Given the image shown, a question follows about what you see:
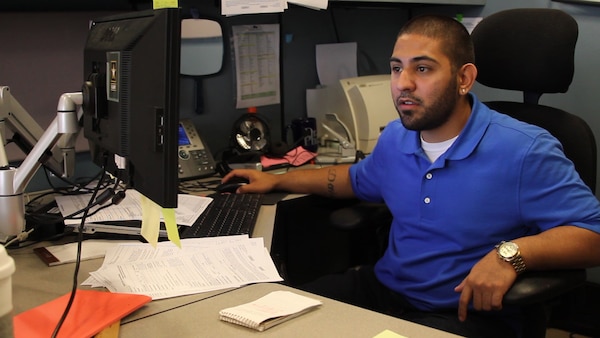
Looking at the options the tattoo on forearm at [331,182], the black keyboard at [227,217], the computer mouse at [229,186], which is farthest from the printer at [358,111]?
the black keyboard at [227,217]

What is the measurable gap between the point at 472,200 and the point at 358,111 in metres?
0.89

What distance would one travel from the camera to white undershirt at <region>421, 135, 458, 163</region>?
5.30 ft

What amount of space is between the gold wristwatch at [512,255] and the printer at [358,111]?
1.00 metres

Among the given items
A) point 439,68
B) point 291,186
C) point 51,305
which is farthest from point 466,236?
point 51,305

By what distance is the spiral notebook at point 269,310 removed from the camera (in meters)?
1.06

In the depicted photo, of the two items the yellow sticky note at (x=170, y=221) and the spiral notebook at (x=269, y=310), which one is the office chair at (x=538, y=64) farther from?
the yellow sticky note at (x=170, y=221)

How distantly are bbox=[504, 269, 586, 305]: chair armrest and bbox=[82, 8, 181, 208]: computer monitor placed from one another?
A: 0.76 m

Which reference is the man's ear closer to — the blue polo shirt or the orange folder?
the blue polo shirt

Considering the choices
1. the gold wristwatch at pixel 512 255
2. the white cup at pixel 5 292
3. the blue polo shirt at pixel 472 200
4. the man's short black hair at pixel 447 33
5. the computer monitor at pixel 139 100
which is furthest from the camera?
→ the man's short black hair at pixel 447 33

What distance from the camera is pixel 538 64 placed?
5.47 ft

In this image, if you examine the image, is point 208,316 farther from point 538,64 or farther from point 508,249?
point 538,64

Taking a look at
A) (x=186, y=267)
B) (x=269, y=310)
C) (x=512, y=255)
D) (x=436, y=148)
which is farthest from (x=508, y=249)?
(x=186, y=267)

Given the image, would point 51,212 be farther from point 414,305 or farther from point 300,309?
point 414,305

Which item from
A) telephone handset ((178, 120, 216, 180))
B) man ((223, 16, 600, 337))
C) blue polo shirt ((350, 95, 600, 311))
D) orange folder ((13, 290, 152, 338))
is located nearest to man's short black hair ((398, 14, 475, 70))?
man ((223, 16, 600, 337))
